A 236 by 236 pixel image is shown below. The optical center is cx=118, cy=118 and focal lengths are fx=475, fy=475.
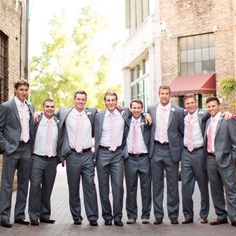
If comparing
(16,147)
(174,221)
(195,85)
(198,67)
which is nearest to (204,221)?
(174,221)

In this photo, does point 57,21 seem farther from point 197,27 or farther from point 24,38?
point 24,38

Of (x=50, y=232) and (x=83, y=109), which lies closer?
(x=50, y=232)

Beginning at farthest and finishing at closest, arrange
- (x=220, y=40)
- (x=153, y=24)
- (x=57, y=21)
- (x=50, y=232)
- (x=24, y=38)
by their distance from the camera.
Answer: (x=57, y=21) → (x=153, y=24) → (x=220, y=40) → (x=24, y=38) → (x=50, y=232)

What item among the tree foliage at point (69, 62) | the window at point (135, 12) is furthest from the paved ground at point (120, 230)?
the tree foliage at point (69, 62)

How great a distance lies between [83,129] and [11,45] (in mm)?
6080

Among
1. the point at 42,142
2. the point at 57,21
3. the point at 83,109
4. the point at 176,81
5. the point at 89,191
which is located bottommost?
the point at 89,191

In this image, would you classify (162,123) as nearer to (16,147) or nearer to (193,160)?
(193,160)

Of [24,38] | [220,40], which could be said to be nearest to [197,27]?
[220,40]

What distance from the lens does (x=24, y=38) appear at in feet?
47.2

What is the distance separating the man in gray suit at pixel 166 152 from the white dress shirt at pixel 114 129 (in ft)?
1.74

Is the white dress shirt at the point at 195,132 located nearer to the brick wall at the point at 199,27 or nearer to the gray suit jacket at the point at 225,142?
the gray suit jacket at the point at 225,142

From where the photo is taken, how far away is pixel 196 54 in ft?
69.3

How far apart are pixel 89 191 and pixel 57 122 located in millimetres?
1250

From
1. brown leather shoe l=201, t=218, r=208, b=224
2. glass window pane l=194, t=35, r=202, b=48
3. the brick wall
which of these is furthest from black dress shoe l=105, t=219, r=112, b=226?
glass window pane l=194, t=35, r=202, b=48
